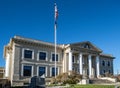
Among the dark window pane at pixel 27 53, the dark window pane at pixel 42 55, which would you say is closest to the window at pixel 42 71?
the dark window pane at pixel 42 55

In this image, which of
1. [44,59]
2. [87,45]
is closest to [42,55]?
[44,59]

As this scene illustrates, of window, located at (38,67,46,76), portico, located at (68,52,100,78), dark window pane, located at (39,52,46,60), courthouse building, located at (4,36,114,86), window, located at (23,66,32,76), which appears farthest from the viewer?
portico, located at (68,52,100,78)

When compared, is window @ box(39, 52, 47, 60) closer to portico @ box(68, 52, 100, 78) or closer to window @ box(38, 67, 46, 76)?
window @ box(38, 67, 46, 76)

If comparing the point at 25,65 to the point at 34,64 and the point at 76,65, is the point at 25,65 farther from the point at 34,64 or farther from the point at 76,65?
the point at 76,65

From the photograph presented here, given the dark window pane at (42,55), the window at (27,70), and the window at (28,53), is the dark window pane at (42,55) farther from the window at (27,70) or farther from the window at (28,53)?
the window at (27,70)

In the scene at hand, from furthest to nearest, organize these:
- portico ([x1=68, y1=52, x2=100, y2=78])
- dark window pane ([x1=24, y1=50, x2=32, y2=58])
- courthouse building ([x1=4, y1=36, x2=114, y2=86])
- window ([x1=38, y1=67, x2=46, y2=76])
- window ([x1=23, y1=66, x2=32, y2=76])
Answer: portico ([x1=68, y1=52, x2=100, y2=78]), window ([x1=38, y1=67, x2=46, y2=76]), dark window pane ([x1=24, y1=50, x2=32, y2=58]), window ([x1=23, y1=66, x2=32, y2=76]), courthouse building ([x1=4, y1=36, x2=114, y2=86])

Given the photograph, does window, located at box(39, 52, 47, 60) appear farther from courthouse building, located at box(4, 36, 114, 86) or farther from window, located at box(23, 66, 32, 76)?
window, located at box(23, 66, 32, 76)

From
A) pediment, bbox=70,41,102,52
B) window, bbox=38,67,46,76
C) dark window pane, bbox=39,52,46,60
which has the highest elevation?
pediment, bbox=70,41,102,52

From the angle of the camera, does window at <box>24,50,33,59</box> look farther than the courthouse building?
Yes

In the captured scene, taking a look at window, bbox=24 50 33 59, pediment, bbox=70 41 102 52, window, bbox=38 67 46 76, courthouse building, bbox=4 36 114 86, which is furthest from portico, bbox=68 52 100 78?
window, bbox=24 50 33 59

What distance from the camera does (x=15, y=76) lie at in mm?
41625

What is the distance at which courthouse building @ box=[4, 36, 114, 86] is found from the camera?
4262 cm

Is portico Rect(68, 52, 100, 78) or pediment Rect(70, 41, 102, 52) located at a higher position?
pediment Rect(70, 41, 102, 52)

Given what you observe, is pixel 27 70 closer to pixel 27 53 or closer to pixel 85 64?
pixel 27 53
